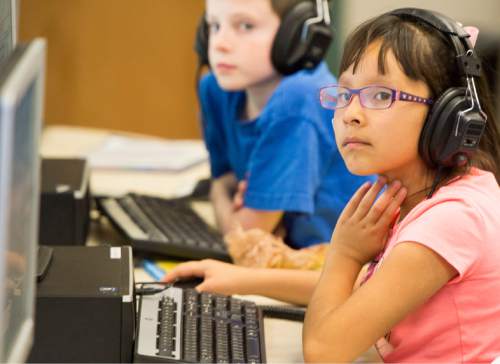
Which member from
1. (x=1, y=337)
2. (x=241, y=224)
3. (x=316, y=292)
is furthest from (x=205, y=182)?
(x=1, y=337)

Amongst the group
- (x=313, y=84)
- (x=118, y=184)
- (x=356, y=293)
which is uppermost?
(x=313, y=84)

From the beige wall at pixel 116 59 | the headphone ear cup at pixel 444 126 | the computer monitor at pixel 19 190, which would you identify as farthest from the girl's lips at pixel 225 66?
the beige wall at pixel 116 59

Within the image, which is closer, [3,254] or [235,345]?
[3,254]

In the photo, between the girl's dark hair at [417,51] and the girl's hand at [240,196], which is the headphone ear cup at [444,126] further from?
the girl's hand at [240,196]

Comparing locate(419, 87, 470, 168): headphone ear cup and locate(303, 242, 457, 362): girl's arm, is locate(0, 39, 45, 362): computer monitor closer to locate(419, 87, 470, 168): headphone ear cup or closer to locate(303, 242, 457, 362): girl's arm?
locate(303, 242, 457, 362): girl's arm

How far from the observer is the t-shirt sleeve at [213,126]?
6.30 ft

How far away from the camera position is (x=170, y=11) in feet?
11.4

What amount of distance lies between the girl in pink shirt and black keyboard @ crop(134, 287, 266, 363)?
8cm

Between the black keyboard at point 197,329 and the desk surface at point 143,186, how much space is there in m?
0.05

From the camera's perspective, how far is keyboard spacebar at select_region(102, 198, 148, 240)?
1.60 m

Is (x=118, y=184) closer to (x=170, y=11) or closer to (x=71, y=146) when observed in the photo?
(x=71, y=146)

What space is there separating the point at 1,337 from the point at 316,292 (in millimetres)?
519

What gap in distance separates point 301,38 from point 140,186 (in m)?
0.62

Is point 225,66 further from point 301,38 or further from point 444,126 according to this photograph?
point 444,126
